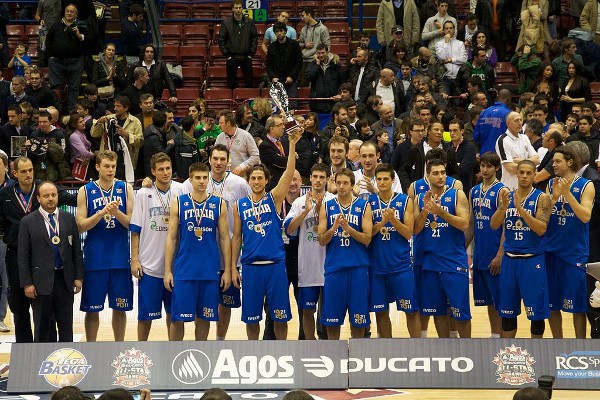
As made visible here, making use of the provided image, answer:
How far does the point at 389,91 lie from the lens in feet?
51.6

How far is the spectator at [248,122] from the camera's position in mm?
13836

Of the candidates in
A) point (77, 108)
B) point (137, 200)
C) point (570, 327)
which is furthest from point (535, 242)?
point (77, 108)

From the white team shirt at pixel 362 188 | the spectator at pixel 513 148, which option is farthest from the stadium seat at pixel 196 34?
the white team shirt at pixel 362 188

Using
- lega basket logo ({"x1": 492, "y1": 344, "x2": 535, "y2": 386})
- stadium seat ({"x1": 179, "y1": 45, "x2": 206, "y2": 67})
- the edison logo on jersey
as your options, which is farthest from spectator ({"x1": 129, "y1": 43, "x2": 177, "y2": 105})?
lega basket logo ({"x1": 492, "y1": 344, "x2": 535, "y2": 386})

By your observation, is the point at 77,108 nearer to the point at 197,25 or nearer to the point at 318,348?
the point at 197,25

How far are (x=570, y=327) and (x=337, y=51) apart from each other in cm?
839

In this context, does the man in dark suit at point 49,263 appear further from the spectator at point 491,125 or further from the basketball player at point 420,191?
the spectator at point 491,125

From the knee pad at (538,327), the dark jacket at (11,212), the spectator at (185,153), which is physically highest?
the spectator at (185,153)

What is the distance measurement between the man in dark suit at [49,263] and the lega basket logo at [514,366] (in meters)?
3.80

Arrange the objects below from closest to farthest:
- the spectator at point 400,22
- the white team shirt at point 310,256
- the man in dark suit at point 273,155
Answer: the white team shirt at point 310,256, the man in dark suit at point 273,155, the spectator at point 400,22

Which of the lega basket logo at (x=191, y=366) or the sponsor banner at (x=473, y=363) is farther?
the lega basket logo at (x=191, y=366)

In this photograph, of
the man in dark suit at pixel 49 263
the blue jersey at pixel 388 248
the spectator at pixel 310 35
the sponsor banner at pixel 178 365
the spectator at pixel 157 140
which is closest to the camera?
the sponsor banner at pixel 178 365

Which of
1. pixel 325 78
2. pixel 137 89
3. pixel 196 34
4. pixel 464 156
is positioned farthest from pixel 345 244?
pixel 196 34

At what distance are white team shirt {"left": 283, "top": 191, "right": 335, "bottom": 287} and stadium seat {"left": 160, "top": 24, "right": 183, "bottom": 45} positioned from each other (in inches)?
388
